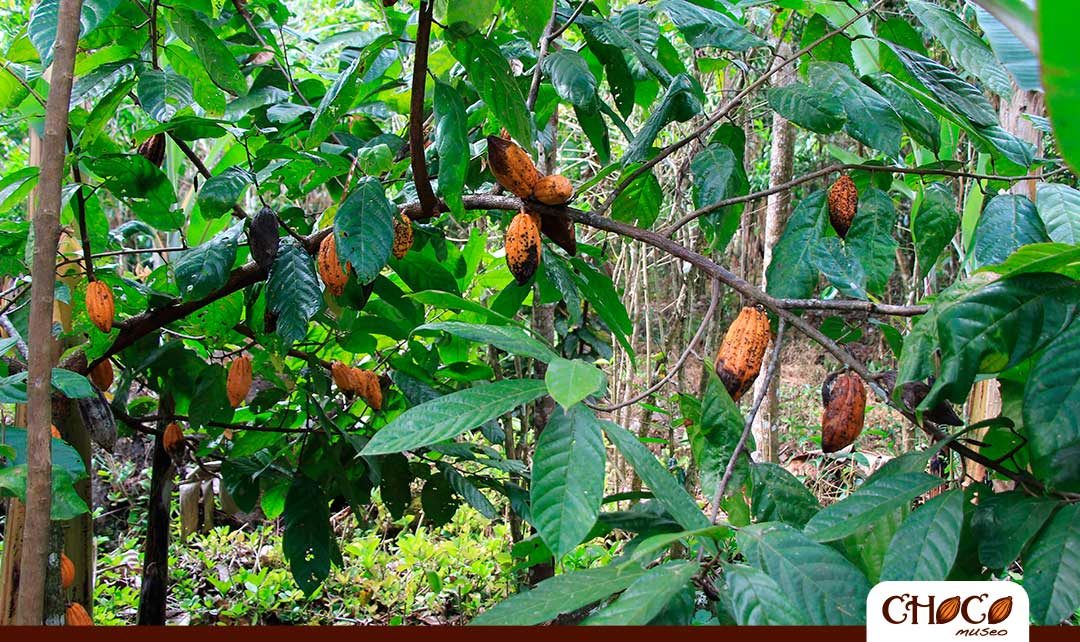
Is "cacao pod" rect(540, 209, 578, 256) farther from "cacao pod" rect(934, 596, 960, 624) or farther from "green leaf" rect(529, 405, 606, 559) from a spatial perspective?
"cacao pod" rect(934, 596, 960, 624)

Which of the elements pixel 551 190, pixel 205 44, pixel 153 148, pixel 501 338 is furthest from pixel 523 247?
pixel 153 148

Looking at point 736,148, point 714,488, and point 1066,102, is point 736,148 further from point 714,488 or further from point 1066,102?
point 1066,102

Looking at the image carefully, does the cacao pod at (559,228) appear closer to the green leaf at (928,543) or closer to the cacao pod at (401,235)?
the cacao pod at (401,235)

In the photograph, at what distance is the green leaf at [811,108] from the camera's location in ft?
2.85

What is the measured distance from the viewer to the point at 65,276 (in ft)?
3.61

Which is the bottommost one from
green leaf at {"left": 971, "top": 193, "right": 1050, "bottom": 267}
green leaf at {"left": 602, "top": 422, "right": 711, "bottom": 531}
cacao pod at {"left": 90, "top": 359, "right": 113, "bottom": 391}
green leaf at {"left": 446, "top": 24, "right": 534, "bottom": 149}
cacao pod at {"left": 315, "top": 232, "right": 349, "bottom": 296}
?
green leaf at {"left": 602, "top": 422, "right": 711, "bottom": 531}

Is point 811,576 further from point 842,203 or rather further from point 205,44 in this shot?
point 205,44

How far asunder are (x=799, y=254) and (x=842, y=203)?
0.24 ft

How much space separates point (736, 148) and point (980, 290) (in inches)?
25.5

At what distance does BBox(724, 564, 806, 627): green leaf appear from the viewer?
0.47 metres

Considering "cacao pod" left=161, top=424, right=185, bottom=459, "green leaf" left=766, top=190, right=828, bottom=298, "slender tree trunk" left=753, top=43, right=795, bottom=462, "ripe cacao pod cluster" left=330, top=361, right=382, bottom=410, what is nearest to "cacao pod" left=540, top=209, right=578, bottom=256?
"green leaf" left=766, top=190, right=828, bottom=298

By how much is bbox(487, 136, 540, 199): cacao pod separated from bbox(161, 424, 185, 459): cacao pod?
90 cm

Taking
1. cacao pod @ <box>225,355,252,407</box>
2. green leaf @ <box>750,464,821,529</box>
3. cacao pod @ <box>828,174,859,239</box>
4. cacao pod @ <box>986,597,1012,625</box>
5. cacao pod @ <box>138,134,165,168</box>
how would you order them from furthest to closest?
cacao pod @ <box>225,355,252,407</box>, cacao pod @ <box>138,134,165,168</box>, cacao pod @ <box>828,174,859,239</box>, green leaf @ <box>750,464,821,529</box>, cacao pod @ <box>986,597,1012,625</box>

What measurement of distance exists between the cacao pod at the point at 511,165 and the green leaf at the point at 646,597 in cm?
55
